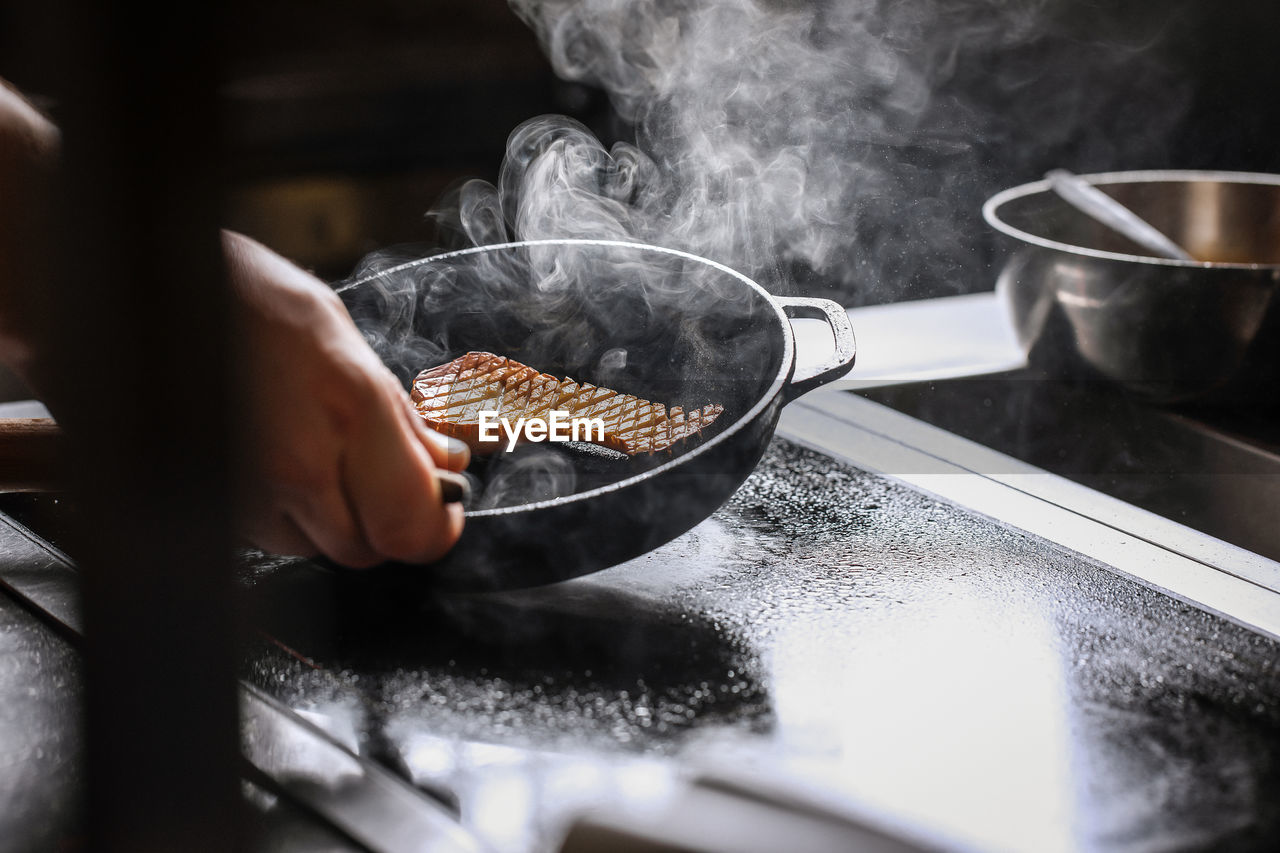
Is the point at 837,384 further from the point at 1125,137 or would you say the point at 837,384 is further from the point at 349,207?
the point at 349,207

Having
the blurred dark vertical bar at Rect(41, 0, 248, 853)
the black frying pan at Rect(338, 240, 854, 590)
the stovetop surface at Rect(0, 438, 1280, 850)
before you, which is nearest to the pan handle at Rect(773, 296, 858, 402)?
the black frying pan at Rect(338, 240, 854, 590)

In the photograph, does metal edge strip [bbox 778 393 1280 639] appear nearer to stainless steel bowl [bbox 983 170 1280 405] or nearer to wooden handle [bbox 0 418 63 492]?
stainless steel bowl [bbox 983 170 1280 405]

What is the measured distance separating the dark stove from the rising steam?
0.32 m

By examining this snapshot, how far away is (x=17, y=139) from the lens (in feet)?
1.31

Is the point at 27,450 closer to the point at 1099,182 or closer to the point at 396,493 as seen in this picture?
the point at 396,493

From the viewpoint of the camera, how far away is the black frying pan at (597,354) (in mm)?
557

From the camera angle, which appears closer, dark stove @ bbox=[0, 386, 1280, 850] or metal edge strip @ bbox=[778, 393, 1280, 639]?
dark stove @ bbox=[0, 386, 1280, 850]

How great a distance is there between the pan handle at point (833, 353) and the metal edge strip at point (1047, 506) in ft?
0.49

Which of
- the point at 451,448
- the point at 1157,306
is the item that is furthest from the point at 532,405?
the point at 1157,306

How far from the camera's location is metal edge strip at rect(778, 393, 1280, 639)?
2.07 feet

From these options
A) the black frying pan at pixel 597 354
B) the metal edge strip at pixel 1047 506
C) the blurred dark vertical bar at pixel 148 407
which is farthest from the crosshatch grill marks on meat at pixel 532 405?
the blurred dark vertical bar at pixel 148 407

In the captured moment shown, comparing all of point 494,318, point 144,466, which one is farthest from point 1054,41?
point 144,466

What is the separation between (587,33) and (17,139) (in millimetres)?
722

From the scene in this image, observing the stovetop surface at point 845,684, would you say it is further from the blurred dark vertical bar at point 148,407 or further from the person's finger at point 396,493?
the blurred dark vertical bar at point 148,407
